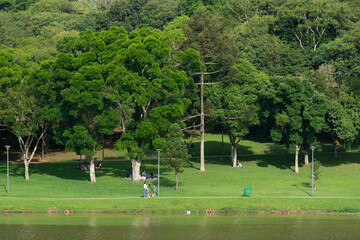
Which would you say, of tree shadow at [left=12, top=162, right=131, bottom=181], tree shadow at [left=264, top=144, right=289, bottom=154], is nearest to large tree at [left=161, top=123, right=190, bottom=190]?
tree shadow at [left=12, top=162, right=131, bottom=181]

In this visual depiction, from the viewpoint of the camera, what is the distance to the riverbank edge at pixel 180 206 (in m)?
56.1

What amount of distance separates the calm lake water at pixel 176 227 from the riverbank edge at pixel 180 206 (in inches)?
73.7

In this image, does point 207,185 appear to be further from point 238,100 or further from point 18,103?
point 18,103

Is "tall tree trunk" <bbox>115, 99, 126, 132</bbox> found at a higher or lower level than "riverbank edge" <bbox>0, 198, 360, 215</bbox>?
higher

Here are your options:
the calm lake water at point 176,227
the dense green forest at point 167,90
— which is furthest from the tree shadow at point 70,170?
the calm lake water at point 176,227

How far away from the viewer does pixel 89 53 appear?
69.7m

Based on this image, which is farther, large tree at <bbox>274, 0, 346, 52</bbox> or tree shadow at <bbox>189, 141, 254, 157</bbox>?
large tree at <bbox>274, 0, 346, 52</bbox>

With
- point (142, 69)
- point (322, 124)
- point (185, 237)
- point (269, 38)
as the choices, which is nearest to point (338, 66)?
point (269, 38)

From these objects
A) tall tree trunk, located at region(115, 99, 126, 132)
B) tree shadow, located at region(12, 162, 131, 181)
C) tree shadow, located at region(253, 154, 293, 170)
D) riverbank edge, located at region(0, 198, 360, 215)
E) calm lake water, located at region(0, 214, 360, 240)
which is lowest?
calm lake water, located at region(0, 214, 360, 240)

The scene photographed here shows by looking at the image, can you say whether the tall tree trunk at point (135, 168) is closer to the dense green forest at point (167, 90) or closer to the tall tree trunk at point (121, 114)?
the dense green forest at point (167, 90)

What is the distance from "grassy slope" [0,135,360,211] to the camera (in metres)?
57.2

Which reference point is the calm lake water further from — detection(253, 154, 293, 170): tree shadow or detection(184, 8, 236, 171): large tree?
detection(253, 154, 293, 170): tree shadow

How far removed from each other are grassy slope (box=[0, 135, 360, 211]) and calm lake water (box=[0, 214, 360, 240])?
9.15 ft

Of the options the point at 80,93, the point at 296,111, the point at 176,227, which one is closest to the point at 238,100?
the point at 296,111
